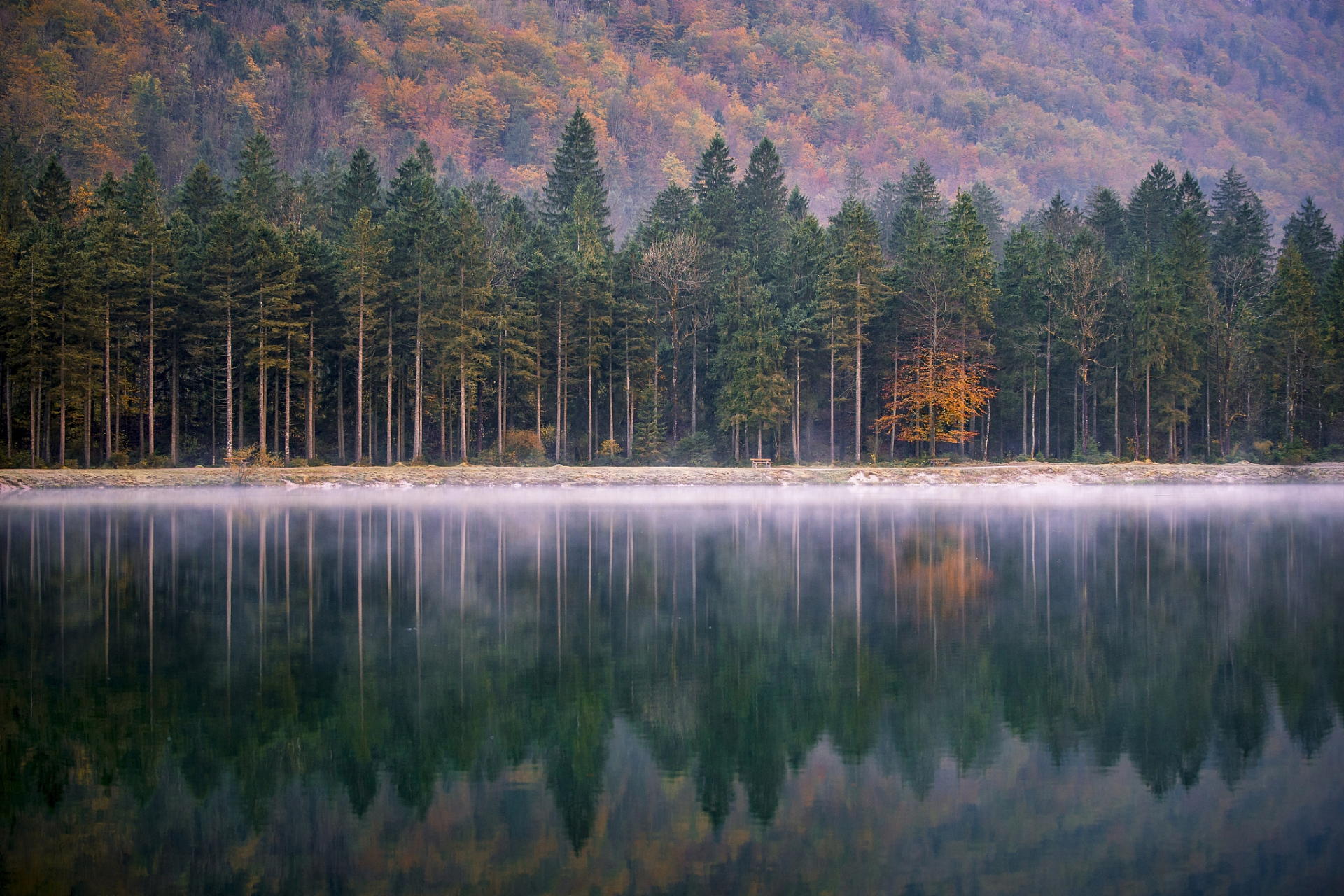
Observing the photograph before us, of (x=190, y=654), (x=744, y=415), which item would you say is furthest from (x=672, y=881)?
(x=744, y=415)

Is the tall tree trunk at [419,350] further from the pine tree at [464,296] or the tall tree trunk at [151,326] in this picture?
the tall tree trunk at [151,326]

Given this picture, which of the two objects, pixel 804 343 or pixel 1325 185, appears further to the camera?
pixel 1325 185

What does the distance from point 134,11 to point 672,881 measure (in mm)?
221154

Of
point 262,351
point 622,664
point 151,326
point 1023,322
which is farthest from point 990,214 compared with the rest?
point 622,664

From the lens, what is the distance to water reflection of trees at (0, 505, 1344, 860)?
988 cm

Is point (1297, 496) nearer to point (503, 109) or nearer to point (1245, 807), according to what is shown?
point (1245, 807)

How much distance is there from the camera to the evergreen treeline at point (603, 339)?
6044 cm

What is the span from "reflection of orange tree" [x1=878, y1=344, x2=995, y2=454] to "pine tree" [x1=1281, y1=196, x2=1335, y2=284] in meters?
34.6

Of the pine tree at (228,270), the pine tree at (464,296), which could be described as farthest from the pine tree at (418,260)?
the pine tree at (228,270)

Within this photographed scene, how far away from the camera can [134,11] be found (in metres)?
192

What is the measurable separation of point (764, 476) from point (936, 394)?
41.4 feet

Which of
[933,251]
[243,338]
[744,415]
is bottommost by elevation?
[744,415]

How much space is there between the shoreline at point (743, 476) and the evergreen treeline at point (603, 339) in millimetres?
2587

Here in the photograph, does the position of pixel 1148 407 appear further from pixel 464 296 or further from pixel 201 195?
pixel 201 195
